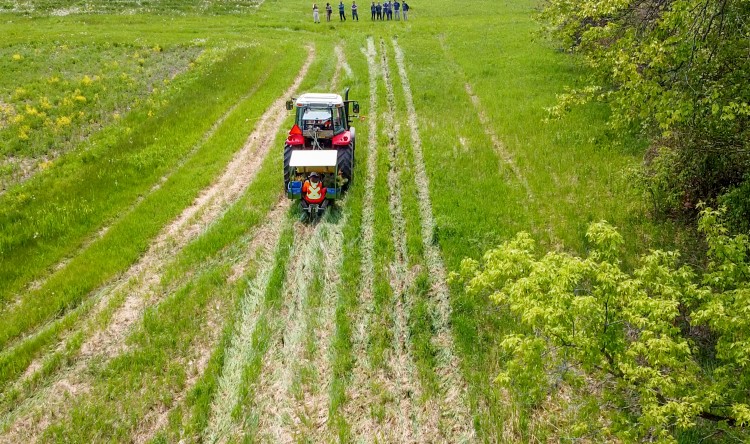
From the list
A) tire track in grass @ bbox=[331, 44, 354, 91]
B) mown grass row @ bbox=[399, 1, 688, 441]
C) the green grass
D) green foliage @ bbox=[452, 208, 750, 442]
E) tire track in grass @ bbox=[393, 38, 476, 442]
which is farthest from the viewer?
tire track in grass @ bbox=[331, 44, 354, 91]

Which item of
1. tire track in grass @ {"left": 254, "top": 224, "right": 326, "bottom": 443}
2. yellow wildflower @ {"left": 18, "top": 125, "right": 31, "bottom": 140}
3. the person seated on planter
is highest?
yellow wildflower @ {"left": 18, "top": 125, "right": 31, "bottom": 140}

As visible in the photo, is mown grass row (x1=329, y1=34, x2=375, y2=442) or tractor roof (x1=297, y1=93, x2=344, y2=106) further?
tractor roof (x1=297, y1=93, x2=344, y2=106)

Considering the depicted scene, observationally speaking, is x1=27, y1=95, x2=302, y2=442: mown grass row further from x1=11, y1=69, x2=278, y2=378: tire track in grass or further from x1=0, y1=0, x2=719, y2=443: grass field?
x1=11, y1=69, x2=278, y2=378: tire track in grass

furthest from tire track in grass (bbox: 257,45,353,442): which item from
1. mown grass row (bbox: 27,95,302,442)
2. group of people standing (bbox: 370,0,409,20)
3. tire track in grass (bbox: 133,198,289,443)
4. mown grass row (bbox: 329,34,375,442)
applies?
group of people standing (bbox: 370,0,409,20)

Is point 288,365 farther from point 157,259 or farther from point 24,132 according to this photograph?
point 24,132

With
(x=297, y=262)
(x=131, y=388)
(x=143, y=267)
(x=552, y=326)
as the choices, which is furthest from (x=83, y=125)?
(x=552, y=326)

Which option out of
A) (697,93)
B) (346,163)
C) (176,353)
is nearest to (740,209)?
(697,93)

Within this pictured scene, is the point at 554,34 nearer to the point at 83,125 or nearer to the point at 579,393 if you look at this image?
the point at 579,393
